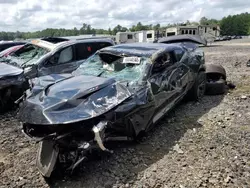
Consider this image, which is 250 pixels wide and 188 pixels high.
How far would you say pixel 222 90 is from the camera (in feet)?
24.1

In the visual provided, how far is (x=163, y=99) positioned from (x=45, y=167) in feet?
7.96

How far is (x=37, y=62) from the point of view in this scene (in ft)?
23.0

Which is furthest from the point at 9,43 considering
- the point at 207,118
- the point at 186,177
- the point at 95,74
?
the point at 186,177

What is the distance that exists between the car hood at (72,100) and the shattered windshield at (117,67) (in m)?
0.52

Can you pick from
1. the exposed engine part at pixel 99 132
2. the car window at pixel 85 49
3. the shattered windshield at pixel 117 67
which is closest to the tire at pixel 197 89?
the shattered windshield at pixel 117 67

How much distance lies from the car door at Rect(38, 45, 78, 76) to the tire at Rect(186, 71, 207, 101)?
10.8ft

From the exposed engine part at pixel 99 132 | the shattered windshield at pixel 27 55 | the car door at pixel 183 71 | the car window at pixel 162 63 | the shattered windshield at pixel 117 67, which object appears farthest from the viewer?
the shattered windshield at pixel 27 55

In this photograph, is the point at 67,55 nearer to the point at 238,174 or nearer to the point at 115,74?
the point at 115,74

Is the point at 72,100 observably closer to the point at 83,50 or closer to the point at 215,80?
the point at 83,50

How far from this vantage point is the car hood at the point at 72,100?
3.40 metres

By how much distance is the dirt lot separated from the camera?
3.51 meters

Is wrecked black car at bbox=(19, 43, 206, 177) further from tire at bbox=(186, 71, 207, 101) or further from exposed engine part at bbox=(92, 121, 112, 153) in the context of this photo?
tire at bbox=(186, 71, 207, 101)

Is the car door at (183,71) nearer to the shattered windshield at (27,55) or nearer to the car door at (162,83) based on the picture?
the car door at (162,83)

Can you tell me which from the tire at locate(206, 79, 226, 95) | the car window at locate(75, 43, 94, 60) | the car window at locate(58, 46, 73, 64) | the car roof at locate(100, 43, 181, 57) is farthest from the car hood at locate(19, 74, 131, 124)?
the tire at locate(206, 79, 226, 95)
